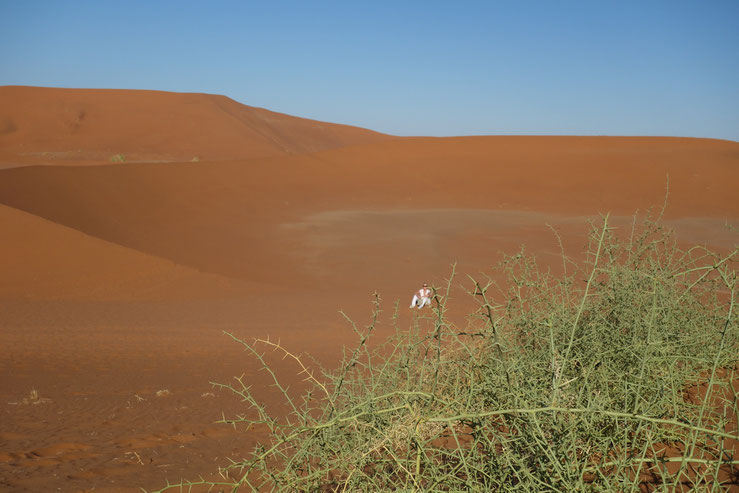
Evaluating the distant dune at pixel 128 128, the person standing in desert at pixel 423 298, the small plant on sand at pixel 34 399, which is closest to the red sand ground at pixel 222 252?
the small plant on sand at pixel 34 399

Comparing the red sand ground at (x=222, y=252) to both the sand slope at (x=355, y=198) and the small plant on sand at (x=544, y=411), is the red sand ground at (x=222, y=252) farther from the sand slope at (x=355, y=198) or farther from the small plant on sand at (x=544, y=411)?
the small plant on sand at (x=544, y=411)

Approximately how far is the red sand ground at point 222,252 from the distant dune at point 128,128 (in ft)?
22.1

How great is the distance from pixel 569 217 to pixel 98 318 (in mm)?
16739

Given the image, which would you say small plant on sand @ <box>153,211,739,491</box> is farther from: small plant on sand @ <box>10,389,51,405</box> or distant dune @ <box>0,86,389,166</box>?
distant dune @ <box>0,86,389,166</box>

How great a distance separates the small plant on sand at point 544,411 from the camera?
2072mm

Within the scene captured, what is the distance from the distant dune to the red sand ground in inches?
265

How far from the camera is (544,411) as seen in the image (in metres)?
2.24

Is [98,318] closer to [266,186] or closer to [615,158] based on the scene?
[266,186]

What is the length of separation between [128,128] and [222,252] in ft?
141

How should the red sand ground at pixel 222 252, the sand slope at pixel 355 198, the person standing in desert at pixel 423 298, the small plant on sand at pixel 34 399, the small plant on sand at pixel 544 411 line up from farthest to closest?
1. the sand slope at pixel 355 198
2. the small plant on sand at pixel 34 399
3. the red sand ground at pixel 222 252
4. the person standing in desert at pixel 423 298
5. the small plant on sand at pixel 544 411

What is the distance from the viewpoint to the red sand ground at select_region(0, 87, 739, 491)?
6.22m

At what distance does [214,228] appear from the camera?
21.8m

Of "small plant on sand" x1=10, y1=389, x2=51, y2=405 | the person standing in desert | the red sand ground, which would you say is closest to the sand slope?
the red sand ground

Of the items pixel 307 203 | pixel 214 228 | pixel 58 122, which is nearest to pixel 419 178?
pixel 307 203
